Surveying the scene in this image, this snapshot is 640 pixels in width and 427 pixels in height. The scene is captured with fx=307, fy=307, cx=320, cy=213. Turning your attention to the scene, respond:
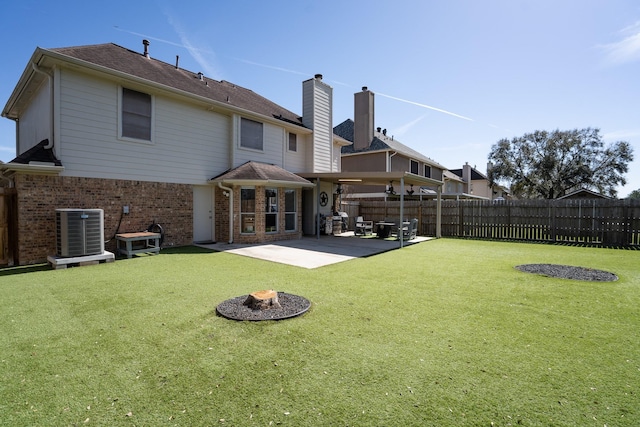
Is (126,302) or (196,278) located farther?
(196,278)

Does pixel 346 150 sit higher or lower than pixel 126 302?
higher

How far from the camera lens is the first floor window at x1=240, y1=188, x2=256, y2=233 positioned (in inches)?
467

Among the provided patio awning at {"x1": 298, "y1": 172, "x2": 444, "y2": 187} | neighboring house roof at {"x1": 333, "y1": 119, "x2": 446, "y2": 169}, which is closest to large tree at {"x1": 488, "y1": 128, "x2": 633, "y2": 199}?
neighboring house roof at {"x1": 333, "y1": 119, "x2": 446, "y2": 169}

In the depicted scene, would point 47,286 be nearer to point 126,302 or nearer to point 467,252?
point 126,302

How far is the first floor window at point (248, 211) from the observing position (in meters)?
11.9

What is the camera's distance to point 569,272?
721cm

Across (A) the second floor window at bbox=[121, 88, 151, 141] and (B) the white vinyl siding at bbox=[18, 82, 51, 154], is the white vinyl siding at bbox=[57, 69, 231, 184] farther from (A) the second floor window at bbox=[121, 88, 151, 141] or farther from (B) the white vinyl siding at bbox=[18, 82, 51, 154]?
(B) the white vinyl siding at bbox=[18, 82, 51, 154]

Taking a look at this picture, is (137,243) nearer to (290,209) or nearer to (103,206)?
(103,206)

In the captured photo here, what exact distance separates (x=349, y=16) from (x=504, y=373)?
38.4 feet

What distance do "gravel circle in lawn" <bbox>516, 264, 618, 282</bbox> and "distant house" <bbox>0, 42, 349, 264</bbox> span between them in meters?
8.15

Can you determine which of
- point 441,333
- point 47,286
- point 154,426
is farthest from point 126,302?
point 441,333

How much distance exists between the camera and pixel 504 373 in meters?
2.90

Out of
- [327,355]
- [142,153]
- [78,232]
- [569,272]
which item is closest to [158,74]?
[142,153]

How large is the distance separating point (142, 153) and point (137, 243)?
2971 millimetres
